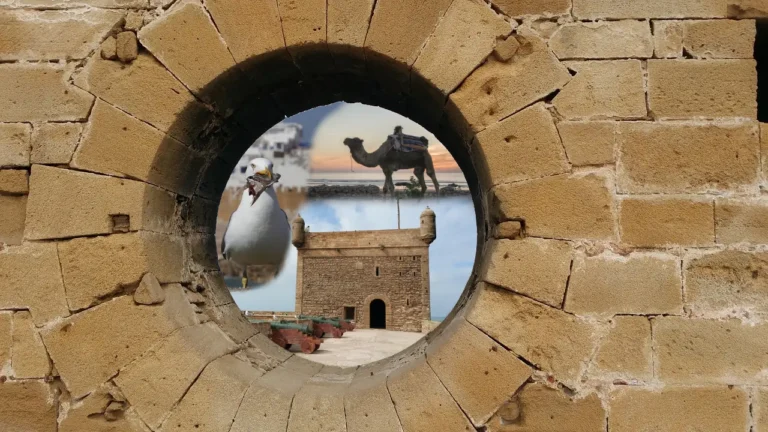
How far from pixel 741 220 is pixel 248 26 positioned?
2.74m

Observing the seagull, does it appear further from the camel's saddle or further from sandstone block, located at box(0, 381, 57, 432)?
sandstone block, located at box(0, 381, 57, 432)

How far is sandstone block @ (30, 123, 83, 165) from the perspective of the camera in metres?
2.52

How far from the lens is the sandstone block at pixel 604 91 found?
2.42 metres

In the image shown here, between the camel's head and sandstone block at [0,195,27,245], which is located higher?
the camel's head

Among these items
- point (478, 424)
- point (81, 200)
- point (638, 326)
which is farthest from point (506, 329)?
point (81, 200)

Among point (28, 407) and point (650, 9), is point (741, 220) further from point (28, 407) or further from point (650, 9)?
point (28, 407)

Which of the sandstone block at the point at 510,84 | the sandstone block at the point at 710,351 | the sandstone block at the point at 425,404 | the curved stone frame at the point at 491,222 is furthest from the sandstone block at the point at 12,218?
the sandstone block at the point at 710,351

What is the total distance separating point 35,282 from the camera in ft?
8.02

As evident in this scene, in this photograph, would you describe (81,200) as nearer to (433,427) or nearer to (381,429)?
(381,429)

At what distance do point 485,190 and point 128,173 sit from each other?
198 cm

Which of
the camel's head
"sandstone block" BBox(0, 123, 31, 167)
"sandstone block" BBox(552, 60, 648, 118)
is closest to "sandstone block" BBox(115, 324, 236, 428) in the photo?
"sandstone block" BBox(0, 123, 31, 167)

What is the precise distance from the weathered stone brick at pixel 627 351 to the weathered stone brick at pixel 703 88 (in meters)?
1.09

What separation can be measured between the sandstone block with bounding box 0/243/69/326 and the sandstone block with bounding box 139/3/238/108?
1147 millimetres

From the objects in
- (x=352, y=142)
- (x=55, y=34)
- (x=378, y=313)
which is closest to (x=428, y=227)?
(x=378, y=313)
